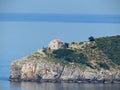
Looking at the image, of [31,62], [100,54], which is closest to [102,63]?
[100,54]

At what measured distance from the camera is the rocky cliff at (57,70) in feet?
245

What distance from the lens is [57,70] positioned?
7588 cm

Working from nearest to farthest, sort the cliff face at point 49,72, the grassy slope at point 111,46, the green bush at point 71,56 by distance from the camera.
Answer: the cliff face at point 49,72 < the green bush at point 71,56 < the grassy slope at point 111,46

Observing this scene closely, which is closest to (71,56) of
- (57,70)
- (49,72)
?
(57,70)

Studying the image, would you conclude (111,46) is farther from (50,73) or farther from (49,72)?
(49,72)

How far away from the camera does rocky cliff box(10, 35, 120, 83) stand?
74.7 m

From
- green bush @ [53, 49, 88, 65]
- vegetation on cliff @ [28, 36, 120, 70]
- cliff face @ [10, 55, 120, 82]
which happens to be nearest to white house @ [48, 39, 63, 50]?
vegetation on cliff @ [28, 36, 120, 70]

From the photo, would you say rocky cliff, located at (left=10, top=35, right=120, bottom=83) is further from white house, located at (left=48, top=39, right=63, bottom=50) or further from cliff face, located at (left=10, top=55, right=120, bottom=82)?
white house, located at (left=48, top=39, right=63, bottom=50)

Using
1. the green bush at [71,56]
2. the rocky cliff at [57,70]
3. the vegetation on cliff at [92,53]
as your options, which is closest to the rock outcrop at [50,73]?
the rocky cliff at [57,70]

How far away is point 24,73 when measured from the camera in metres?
74.6

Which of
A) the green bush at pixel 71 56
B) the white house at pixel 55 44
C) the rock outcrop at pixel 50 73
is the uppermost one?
the white house at pixel 55 44

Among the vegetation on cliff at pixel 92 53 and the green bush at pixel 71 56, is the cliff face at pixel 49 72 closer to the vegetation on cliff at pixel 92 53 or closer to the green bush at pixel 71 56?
the vegetation on cliff at pixel 92 53

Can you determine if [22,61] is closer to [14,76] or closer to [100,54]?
[14,76]

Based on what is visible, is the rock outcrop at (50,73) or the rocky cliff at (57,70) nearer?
the rock outcrop at (50,73)
